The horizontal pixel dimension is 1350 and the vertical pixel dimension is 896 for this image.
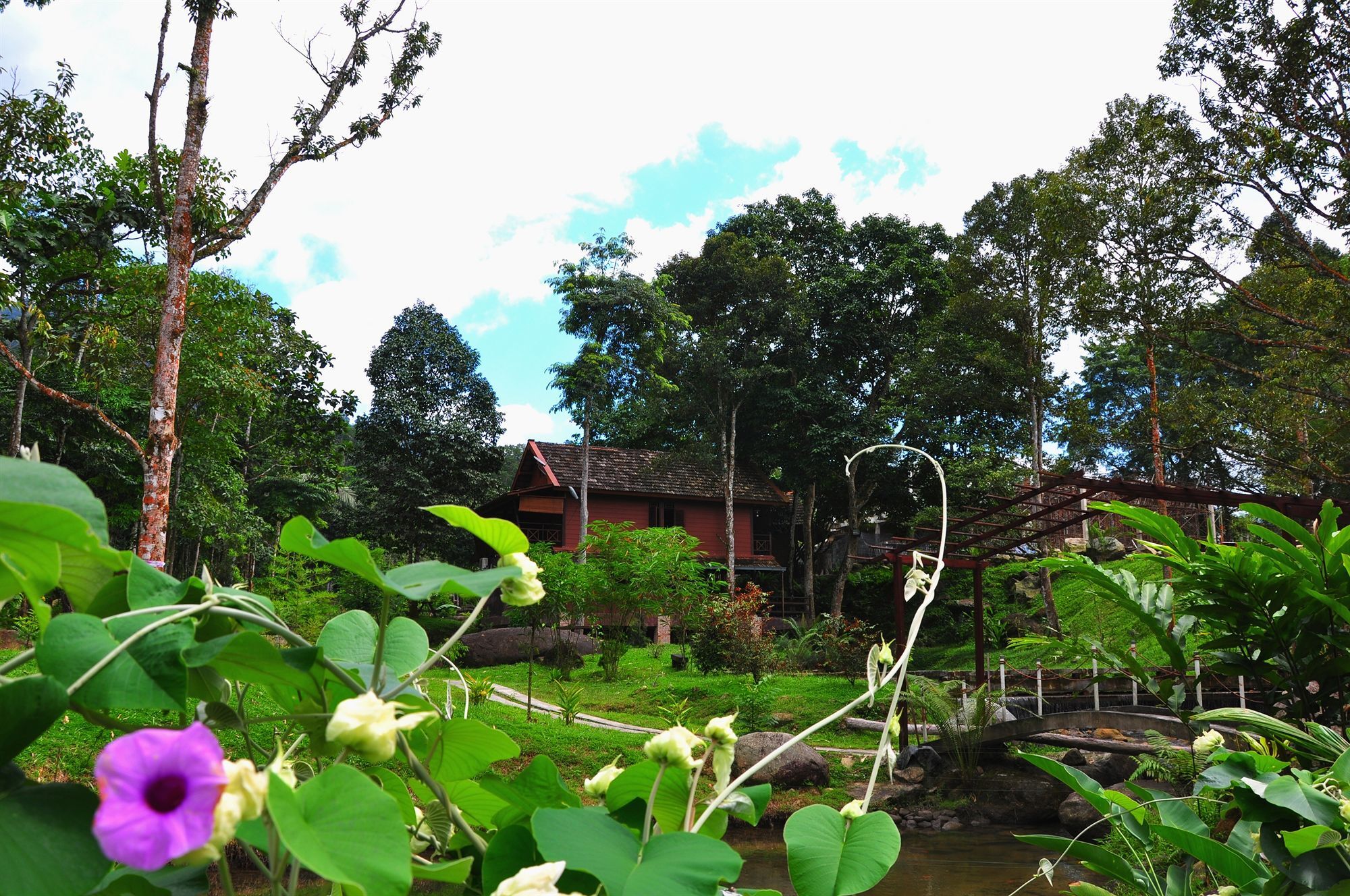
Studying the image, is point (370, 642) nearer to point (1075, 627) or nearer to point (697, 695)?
point (697, 695)

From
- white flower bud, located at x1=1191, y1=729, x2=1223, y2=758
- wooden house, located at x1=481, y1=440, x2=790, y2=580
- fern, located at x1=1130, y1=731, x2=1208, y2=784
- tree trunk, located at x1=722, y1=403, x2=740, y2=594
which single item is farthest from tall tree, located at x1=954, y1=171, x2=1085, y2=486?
white flower bud, located at x1=1191, y1=729, x2=1223, y2=758

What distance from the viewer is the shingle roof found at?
23.0 meters

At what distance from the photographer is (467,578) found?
17.4 inches

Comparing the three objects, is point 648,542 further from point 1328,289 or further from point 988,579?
point 1328,289

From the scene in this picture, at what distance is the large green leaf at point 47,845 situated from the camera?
1.06 feet

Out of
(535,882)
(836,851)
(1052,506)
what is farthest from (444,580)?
(1052,506)

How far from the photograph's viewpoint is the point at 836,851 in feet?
1.92

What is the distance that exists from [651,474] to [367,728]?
924 inches

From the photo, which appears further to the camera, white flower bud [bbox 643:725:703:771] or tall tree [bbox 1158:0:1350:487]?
tall tree [bbox 1158:0:1350:487]

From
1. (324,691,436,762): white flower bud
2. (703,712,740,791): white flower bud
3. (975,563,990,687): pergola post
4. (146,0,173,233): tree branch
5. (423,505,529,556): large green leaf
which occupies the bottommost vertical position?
(975,563,990,687): pergola post

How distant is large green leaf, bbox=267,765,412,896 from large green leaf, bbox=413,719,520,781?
205 mm

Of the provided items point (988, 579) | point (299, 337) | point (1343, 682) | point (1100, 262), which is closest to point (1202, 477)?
point (988, 579)

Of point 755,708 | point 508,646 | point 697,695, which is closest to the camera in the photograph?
point 755,708

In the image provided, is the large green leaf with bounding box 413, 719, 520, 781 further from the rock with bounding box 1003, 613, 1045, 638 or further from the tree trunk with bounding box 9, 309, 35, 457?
the rock with bounding box 1003, 613, 1045, 638
